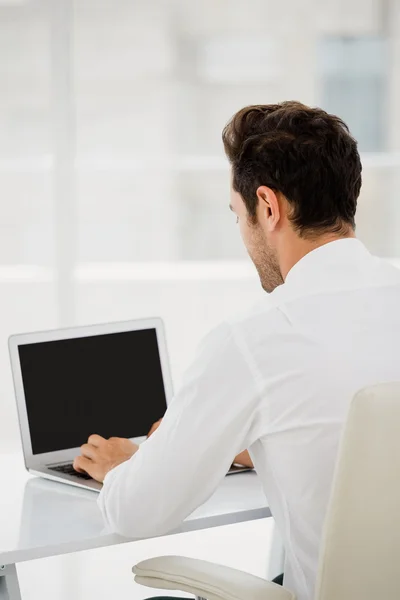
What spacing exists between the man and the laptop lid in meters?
0.50

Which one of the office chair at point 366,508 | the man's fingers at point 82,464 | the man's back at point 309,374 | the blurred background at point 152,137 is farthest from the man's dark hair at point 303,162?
the blurred background at point 152,137

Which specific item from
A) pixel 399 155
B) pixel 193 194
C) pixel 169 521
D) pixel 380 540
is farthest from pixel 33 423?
pixel 399 155

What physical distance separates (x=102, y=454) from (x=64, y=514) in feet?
0.60

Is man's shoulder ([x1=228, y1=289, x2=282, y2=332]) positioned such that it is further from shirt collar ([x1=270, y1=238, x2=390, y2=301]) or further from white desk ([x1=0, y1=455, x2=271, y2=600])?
white desk ([x1=0, y1=455, x2=271, y2=600])

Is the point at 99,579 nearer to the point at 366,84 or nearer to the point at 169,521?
the point at 169,521

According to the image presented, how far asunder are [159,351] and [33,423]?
0.34 metres

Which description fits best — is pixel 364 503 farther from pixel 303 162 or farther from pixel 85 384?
pixel 85 384

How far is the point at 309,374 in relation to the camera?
4.39 ft

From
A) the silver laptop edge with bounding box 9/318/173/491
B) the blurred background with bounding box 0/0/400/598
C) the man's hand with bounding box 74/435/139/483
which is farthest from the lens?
the blurred background with bounding box 0/0/400/598

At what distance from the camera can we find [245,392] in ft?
4.47

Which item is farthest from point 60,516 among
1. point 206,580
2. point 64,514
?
point 206,580

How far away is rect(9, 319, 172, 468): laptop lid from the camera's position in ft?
6.51

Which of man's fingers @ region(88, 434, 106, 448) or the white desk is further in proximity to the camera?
man's fingers @ region(88, 434, 106, 448)

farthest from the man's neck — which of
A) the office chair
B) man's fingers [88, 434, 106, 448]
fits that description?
man's fingers [88, 434, 106, 448]
